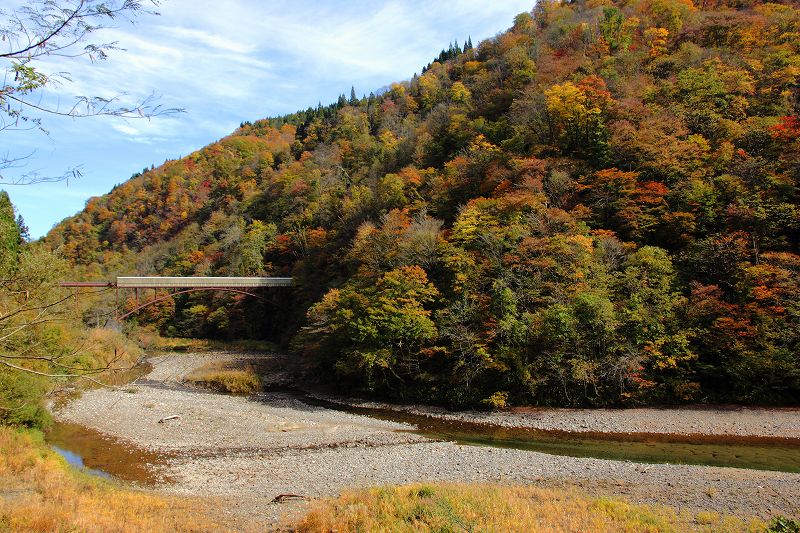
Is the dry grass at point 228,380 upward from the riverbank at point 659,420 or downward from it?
downward

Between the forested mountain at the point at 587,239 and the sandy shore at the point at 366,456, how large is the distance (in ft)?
8.10

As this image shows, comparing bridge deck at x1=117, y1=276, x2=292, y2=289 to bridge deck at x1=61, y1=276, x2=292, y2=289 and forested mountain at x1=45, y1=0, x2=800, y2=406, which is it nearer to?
bridge deck at x1=61, y1=276, x2=292, y2=289

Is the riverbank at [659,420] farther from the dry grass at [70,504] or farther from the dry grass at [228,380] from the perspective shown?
the dry grass at [70,504]

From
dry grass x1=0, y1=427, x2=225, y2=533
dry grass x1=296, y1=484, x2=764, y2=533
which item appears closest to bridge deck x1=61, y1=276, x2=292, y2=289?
dry grass x1=0, y1=427, x2=225, y2=533

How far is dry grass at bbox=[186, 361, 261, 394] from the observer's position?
3038 centimetres

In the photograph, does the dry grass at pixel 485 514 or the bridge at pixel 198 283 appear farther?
the bridge at pixel 198 283

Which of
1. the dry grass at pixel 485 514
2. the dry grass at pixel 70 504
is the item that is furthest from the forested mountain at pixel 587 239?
the dry grass at pixel 485 514

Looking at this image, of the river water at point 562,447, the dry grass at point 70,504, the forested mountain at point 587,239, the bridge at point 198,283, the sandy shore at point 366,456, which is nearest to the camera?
the dry grass at point 70,504

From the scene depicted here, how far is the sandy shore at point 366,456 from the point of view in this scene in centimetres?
1247

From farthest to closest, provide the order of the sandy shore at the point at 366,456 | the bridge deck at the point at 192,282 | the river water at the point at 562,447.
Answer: the bridge deck at the point at 192,282
the river water at the point at 562,447
the sandy shore at the point at 366,456

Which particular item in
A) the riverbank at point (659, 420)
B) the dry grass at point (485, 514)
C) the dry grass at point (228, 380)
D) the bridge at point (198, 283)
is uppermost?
the bridge at point (198, 283)

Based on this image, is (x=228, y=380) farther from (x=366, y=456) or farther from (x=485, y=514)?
(x=485, y=514)

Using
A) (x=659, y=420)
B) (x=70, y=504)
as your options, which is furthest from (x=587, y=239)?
(x=70, y=504)

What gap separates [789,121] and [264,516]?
35.2 meters
